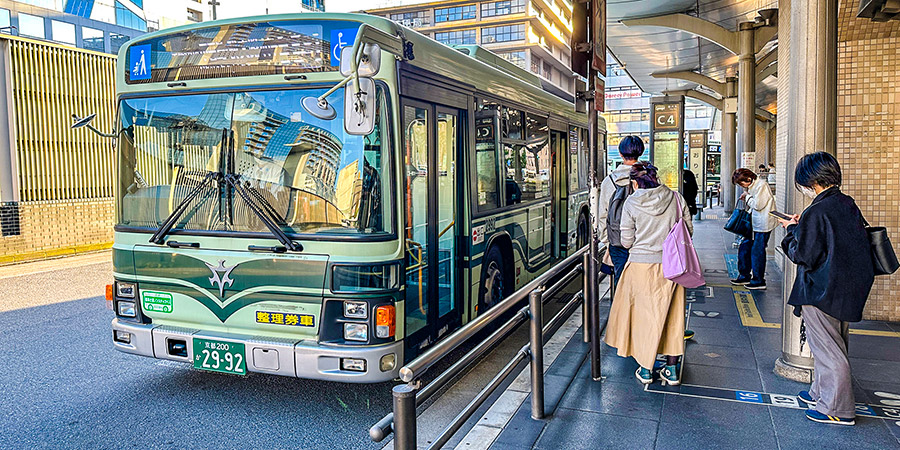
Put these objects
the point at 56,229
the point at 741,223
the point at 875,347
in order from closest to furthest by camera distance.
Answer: the point at 875,347
the point at 741,223
the point at 56,229

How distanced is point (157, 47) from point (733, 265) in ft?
32.6

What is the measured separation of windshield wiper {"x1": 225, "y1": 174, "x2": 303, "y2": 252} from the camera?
4559 mm

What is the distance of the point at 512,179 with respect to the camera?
7.34m

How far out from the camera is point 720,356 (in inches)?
234

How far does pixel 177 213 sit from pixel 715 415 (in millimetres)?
3964

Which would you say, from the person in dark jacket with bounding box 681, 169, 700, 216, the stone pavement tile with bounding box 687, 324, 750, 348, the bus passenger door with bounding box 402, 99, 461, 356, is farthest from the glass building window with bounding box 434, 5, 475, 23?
the bus passenger door with bounding box 402, 99, 461, 356

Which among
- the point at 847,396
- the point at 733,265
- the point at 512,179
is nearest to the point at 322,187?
the point at 512,179

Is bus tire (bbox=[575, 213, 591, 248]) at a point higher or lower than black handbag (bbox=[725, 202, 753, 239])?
lower

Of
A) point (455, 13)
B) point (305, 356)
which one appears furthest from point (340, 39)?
point (455, 13)

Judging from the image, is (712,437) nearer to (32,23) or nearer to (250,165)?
(250,165)

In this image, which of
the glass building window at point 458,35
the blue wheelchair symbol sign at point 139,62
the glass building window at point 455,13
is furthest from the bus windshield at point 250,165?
the glass building window at point 455,13

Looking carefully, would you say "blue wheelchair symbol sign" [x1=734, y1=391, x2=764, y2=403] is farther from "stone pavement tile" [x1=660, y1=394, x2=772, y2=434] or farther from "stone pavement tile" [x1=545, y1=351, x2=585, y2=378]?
"stone pavement tile" [x1=545, y1=351, x2=585, y2=378]

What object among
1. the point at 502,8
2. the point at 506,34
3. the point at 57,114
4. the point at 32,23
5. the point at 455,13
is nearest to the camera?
the point at 57,114

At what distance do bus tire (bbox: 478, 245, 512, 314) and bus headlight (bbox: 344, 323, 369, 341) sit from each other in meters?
2.05
